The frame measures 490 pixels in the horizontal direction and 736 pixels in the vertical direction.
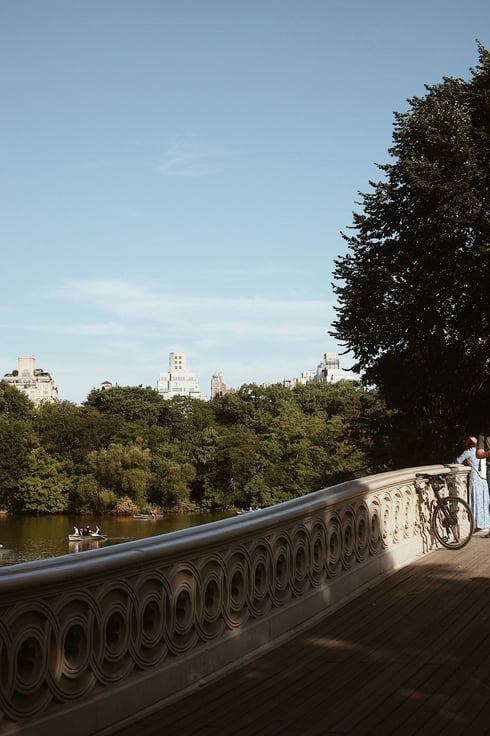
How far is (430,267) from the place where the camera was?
95.0ft

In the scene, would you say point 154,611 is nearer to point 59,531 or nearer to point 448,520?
point 448,520

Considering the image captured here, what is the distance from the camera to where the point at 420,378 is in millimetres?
30109

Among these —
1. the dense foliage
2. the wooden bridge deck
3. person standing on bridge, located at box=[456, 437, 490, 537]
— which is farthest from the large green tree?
the dense foliage

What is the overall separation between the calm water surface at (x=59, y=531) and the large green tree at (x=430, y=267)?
138ft

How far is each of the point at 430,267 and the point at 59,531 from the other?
61027 mm

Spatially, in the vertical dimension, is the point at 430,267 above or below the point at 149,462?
above

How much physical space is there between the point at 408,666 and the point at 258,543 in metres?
1.38

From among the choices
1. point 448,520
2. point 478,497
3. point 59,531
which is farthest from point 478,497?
point 59,531

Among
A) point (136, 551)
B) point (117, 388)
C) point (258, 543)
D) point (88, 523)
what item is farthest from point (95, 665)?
point (117, 388)

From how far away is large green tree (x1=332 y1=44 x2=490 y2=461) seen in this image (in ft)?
90.5

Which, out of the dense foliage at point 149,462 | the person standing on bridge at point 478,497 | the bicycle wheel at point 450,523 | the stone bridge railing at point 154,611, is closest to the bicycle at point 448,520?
the bicycle wheel at point 450,523

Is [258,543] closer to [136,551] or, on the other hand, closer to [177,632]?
[177,632]

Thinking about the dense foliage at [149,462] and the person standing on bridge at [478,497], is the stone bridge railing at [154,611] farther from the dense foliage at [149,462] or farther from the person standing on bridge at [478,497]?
the dense foliage at [149,462]

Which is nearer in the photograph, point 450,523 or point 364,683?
point 364,683
